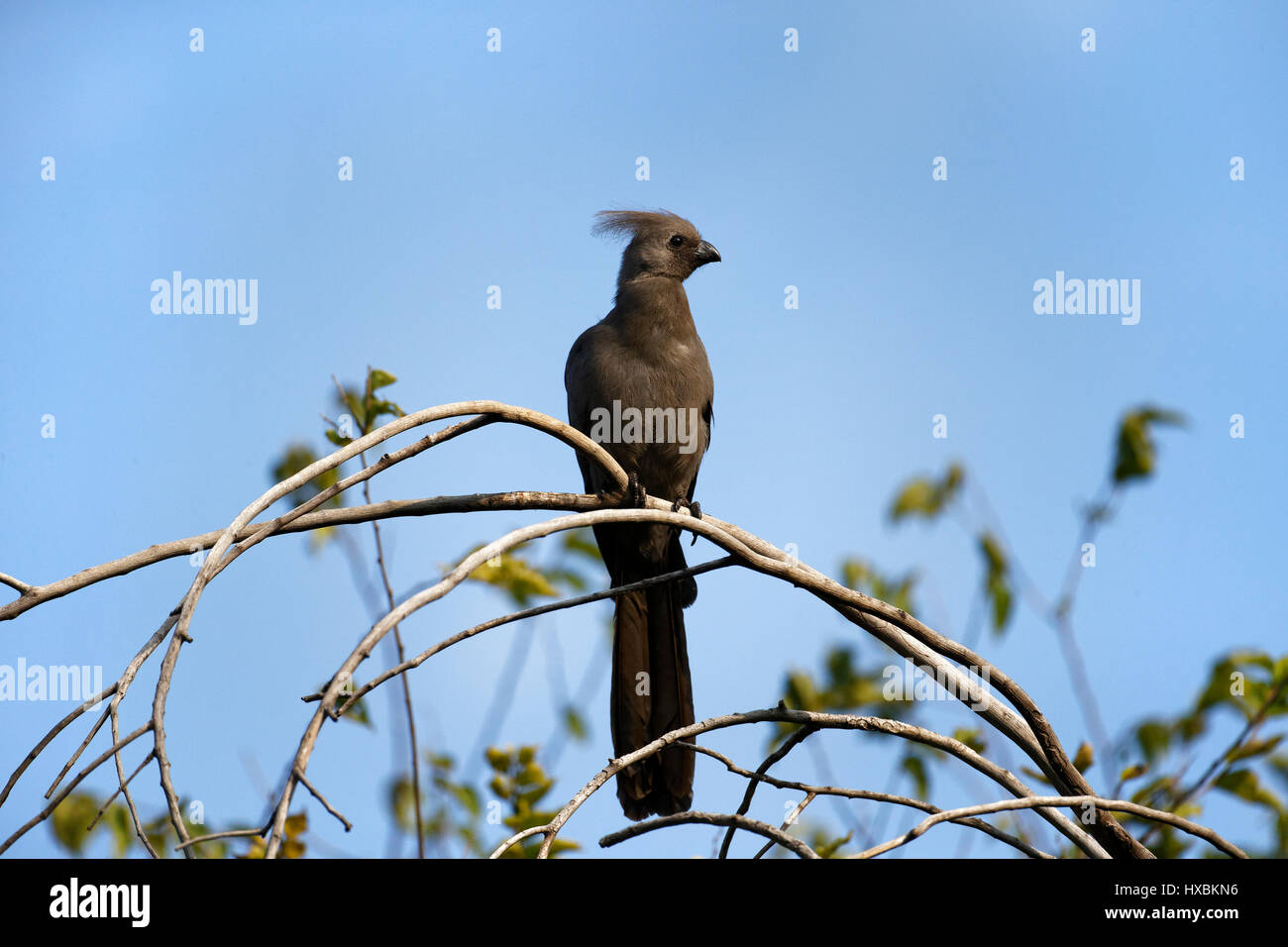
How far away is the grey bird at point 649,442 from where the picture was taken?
4.30 metres

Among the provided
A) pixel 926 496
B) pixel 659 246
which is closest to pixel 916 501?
pixel 926 496

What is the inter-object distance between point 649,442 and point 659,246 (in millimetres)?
1341

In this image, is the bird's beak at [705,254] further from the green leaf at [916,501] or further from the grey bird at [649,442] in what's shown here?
the green leaf at [916,501]

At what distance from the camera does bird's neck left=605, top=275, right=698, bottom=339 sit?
17.3 feet

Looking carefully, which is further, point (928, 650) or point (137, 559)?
point (928, 650)

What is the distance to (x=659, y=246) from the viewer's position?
19.0 feet

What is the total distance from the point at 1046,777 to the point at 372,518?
5.42 feet

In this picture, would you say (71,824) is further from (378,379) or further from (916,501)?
(916,501)

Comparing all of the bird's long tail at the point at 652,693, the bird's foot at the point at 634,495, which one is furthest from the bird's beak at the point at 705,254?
the bird's foot at the point at 634,495

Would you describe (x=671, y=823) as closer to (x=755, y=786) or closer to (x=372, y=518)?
(x=755, y=786)
